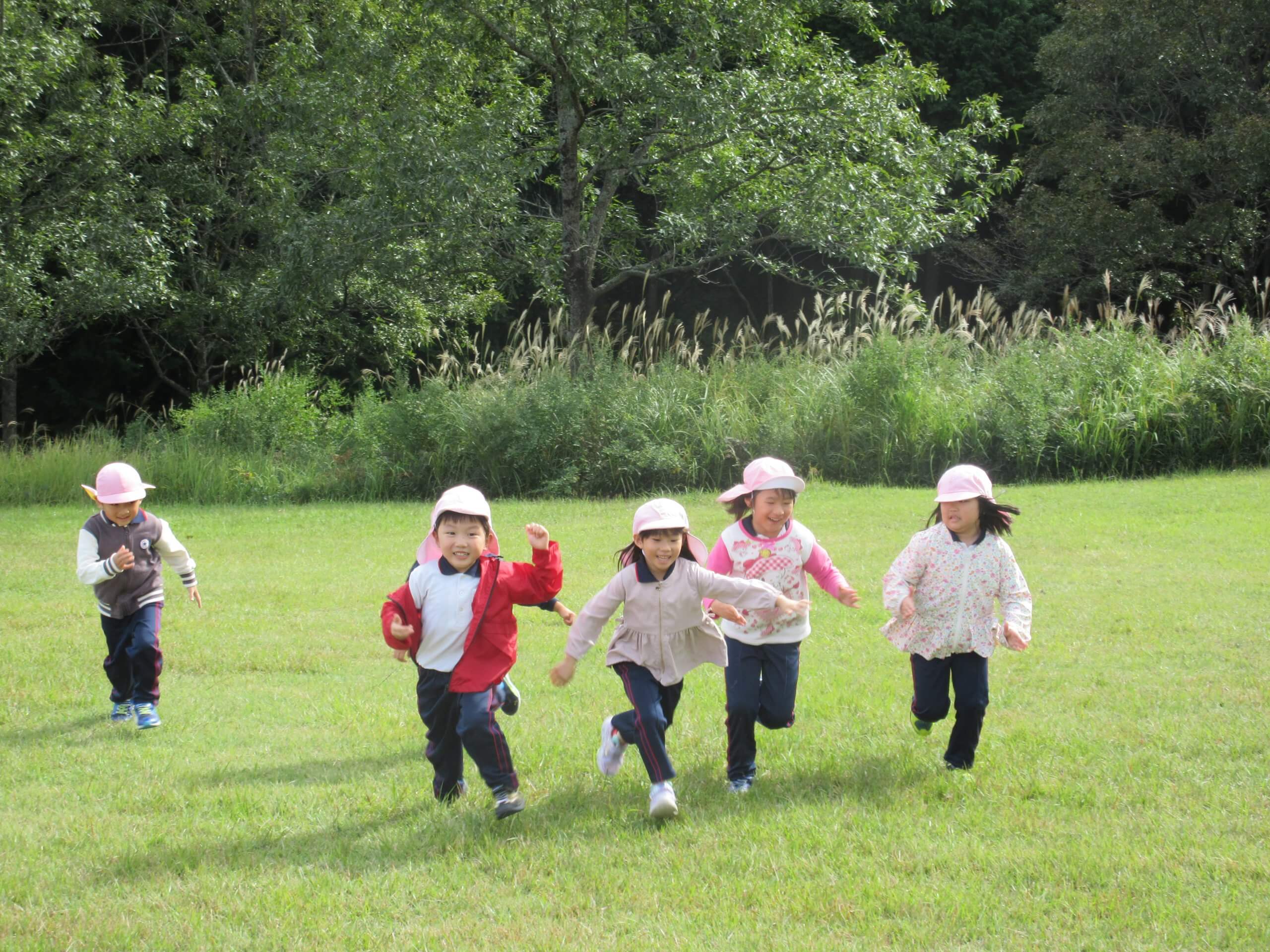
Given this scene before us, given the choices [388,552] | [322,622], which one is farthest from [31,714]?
[388,552]

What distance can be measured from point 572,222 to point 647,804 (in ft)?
47.5

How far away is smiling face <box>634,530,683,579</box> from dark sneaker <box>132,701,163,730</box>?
2.90m

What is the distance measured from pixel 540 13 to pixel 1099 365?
28.3 feet

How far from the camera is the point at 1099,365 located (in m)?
16.9

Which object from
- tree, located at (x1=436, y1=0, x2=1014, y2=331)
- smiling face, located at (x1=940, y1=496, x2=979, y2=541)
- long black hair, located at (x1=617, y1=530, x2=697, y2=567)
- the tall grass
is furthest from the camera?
tree, located at (x1=436, y1=0, x2=1014, y2=331)

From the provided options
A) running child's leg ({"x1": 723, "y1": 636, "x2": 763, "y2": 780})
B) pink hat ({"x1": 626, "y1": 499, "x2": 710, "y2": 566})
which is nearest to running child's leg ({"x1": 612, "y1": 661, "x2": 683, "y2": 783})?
running child's leg ({"x1": 723, "y1": 636, "x2": 763, "y2": 780})

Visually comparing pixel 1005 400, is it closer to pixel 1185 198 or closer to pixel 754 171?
pixel 754 171

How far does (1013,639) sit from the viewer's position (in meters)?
5.33

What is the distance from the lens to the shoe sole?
4.89 metres

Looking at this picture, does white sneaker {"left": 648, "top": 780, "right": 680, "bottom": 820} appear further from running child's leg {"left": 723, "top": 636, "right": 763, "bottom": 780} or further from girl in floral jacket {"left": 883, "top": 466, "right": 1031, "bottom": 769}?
girl in floral jacket {"left": 883, "top": 466, "right": 1031, "bottom": 769}

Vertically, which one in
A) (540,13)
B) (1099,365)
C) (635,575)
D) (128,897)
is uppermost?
(540,13)

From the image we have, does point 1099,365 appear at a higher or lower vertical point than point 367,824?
higher

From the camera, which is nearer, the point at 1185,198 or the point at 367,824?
the point at 367,824

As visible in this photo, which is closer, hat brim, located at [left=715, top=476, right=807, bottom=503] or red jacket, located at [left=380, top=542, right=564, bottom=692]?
red jacket, located at [left=380, top=542, right=564, bottom=692]
